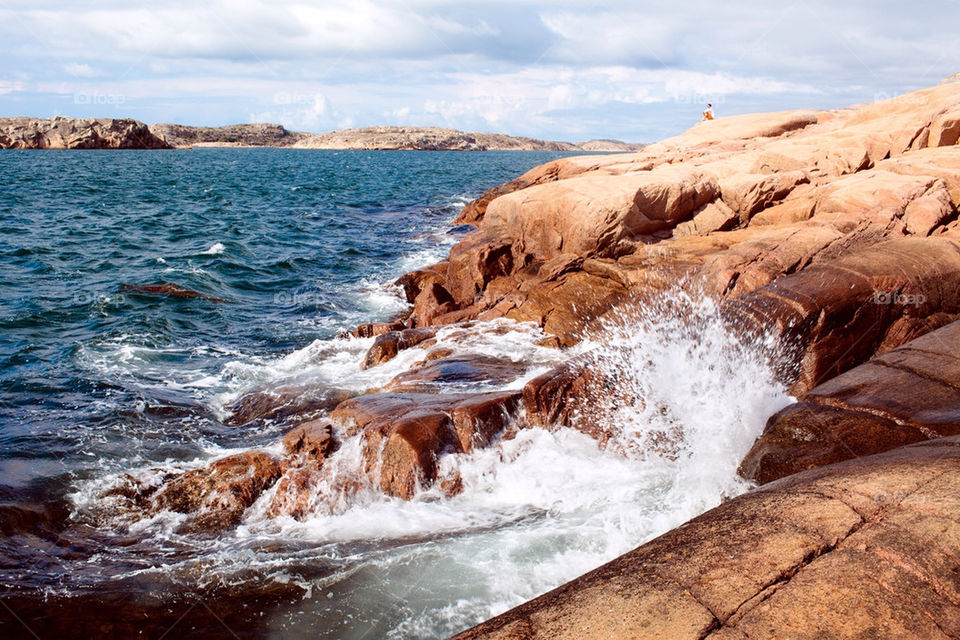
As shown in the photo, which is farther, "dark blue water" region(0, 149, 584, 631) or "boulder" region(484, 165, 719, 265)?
"boulder" region(484, 165, 719, 265)

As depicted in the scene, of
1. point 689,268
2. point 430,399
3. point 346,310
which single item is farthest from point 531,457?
point 346,310

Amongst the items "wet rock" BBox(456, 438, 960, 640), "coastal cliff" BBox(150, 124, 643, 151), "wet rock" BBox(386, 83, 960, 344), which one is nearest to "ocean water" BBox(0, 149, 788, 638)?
"wet rock" BBox(386, 83, 960, 344)

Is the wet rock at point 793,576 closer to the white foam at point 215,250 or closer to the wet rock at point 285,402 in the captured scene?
the wet rock at point 285,402

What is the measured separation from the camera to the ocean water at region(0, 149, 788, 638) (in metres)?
5.32

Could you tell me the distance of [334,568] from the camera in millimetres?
5676

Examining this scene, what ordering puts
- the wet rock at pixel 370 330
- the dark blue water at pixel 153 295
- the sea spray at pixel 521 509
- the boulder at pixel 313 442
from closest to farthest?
the sea spray at pixel 521 509 → the boulder at pixel 313 442 → the dark blue water at pixel 153 295 → the wet rock at pixel 370 330

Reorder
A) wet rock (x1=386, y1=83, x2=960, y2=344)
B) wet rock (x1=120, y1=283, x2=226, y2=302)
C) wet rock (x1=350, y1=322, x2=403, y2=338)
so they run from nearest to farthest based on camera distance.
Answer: wet rock (x1=386, y1=83, x2=960, y2=344) → wet rock (x1=350, y1=322, x2=403, y2=338) → wet rock (x1=120, y1=283, x2=226, y2=302)

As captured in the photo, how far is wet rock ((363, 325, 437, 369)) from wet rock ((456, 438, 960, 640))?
7434 mm

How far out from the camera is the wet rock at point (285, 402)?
9086mm

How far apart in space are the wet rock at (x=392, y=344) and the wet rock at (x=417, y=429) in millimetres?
3035

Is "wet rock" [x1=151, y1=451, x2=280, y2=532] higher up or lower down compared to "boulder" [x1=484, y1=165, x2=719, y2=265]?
lower down

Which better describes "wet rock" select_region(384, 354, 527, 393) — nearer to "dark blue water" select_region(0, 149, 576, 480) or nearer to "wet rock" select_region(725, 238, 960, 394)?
"dark blue water" select_region(0, 149, 576, 480)

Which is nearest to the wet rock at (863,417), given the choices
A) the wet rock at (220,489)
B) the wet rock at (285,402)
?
the wet rock at (220,489)

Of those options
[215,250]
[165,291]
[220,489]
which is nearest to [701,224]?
[220,489]
